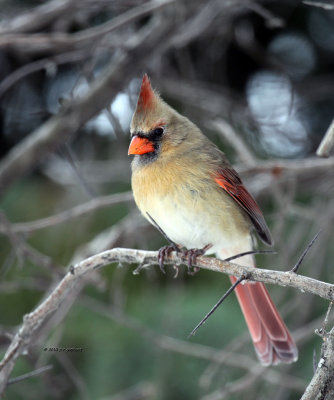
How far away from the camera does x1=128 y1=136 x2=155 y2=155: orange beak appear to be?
111 inches

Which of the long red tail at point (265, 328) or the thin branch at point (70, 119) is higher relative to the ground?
the thin branch at point (70, 119)

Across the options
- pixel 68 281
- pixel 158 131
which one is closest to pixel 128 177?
pixel 158 131

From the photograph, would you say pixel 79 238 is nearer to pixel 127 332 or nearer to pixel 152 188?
pixel 127 332

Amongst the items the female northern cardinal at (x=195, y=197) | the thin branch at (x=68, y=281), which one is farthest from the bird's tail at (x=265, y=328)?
the thin branch at (x=68, y=281)

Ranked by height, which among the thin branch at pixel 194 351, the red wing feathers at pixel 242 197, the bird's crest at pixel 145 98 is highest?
the bird's crest at pixel 145 98

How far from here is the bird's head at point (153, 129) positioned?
9.27ft

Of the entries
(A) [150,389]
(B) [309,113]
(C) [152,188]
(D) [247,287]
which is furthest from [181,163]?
(B) [309,113]

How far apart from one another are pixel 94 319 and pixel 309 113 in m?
2.32

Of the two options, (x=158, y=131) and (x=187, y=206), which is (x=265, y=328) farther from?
(x=158, y=131)

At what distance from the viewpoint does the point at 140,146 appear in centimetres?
285

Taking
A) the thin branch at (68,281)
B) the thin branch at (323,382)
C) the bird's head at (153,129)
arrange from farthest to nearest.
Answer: the bird's head at (153,129) < the thin branch at (68,281) < the thin branch at (323,382)

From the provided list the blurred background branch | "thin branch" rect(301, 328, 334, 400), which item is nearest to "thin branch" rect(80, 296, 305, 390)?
the blurred background branch

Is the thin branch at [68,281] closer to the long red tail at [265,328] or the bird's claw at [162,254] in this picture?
the bird's claw at [162,254]

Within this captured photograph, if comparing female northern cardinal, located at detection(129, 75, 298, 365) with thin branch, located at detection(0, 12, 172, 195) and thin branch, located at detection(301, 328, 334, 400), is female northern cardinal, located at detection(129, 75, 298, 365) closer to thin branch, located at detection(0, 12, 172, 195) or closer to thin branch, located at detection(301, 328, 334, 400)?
thin branch, located at detection(0, 12, 172, 195)
